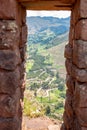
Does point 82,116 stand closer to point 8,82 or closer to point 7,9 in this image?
point 8,82

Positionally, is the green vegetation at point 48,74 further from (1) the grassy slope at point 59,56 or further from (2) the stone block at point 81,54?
(2) the stone block at point 81,54

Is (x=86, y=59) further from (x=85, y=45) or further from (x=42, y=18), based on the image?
(x=42, y=18)

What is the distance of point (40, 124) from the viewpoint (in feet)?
22.4

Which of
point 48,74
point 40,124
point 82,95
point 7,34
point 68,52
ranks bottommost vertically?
point 48,74

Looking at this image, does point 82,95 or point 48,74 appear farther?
point 48,74

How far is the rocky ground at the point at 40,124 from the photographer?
651 cm

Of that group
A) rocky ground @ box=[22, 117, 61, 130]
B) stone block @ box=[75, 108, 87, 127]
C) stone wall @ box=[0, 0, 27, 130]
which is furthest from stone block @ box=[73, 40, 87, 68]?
rocky ground @ box=[22, 117, 61, 130]

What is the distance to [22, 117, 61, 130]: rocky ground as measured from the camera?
651 centimetres

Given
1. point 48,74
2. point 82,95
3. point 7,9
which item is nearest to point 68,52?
point 82,95

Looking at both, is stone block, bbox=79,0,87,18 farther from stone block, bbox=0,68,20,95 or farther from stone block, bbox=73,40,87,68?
stone block, bbox=0,68,20,95

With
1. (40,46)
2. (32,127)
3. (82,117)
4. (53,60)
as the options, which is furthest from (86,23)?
(40,46)

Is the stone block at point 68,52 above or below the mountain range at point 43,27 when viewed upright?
above

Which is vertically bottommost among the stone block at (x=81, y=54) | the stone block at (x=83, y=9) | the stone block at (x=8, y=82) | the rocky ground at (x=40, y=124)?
the rocky ground at (x=40, y=124)

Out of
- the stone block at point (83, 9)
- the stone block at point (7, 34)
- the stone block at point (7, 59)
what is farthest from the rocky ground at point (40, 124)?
the stone block at point (83, 9)
